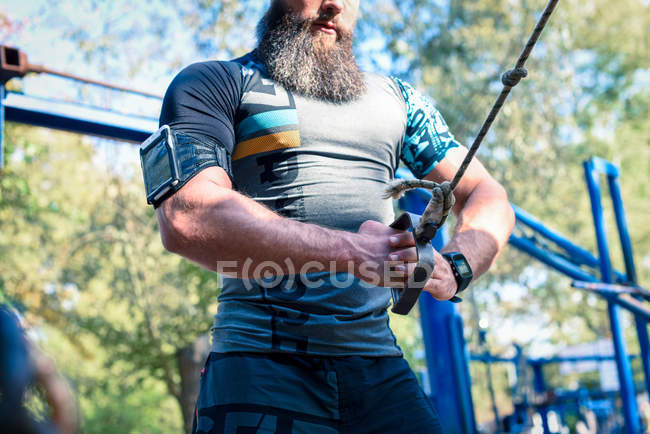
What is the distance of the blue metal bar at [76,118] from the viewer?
87.6 inches

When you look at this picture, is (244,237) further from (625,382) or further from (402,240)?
(625,382)

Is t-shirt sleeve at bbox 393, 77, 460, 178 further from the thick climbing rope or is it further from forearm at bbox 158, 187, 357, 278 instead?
forearm at bbox 158, 187, 357, 278

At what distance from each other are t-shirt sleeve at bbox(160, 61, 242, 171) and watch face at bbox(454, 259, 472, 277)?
630 millimetres

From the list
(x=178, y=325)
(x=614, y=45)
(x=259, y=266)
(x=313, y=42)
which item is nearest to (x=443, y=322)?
(x=313, y=42)

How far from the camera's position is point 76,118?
7.47 feet

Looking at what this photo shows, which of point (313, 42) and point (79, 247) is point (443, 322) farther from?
point (79, 247)

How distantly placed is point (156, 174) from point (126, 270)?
10.8 m

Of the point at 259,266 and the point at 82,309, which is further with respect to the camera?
the point at 82,309

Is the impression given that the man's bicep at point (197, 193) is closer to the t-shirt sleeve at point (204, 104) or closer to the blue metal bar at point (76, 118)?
the t-shirt sleeve at point (204, 104)

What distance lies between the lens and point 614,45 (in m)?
18.1

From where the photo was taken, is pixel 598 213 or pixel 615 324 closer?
pixel 615 324

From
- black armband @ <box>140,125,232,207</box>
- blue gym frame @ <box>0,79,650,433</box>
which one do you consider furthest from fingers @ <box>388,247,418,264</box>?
blue gym frame @ <box>0,79,650,433</box>

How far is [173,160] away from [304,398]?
64cm

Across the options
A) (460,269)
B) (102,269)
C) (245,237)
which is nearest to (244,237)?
(245,237)
